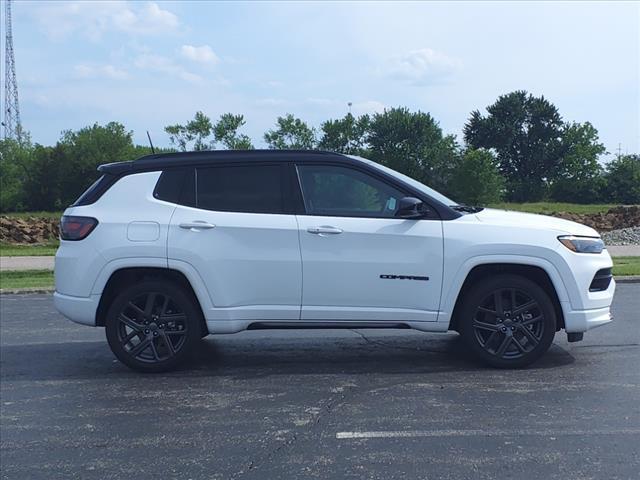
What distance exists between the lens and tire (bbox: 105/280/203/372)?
237 inches

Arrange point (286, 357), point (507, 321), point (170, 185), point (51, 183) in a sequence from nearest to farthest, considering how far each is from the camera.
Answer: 1. point (507, 321)
2. point (170, 185)
3. point (286, 357)
4. point (51, 183)

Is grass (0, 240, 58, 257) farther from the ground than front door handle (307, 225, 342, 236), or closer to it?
closer to it

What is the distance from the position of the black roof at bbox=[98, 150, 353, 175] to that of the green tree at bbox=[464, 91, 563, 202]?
83050mm

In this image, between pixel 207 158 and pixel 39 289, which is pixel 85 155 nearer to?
pixel 39 289

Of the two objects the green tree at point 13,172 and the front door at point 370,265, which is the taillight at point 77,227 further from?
the green tree at point 13,172

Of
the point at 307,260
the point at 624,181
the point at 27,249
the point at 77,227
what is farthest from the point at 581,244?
the point at 624,181

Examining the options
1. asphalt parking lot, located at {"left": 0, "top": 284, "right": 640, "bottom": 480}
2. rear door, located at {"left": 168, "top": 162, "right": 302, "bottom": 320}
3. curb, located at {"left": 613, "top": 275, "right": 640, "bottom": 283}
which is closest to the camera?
asphalt parking lot, located at {"left": 0, "top": 284, "right": 640, "bottom": 480}

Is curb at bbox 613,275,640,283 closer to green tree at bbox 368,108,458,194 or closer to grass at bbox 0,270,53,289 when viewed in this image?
grass at bbox 0,270,53,289

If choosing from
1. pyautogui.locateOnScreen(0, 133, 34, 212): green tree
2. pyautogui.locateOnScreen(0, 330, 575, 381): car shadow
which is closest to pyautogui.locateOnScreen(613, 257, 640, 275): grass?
pyautogui.locateOnScreen(0, 330, 575, 381): car shadow

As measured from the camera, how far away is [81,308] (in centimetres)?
608

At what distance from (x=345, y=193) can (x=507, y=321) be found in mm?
1789

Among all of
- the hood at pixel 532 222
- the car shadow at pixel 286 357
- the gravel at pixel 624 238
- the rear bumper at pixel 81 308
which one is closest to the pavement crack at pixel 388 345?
the car shadow at pixel 286 357

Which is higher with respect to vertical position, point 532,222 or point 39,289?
point 532,222

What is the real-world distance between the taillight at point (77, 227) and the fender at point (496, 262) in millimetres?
3138
